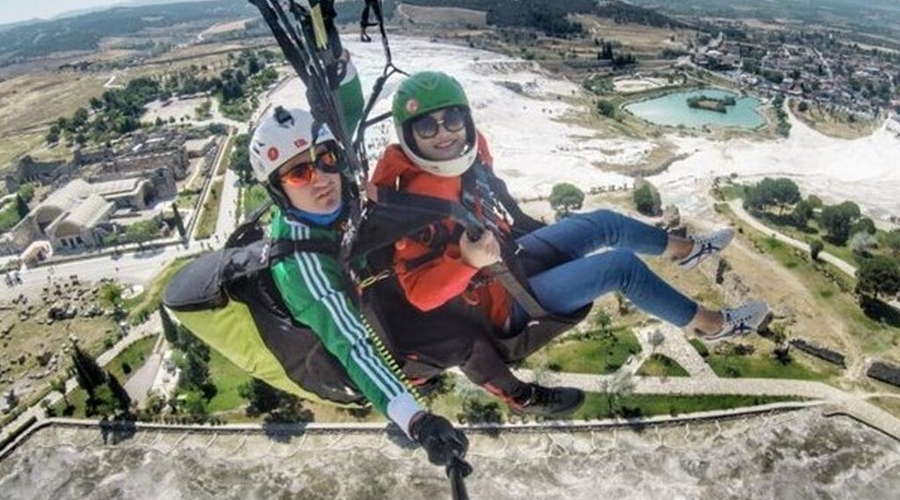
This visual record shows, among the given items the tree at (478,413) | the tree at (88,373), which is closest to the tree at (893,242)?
the tree at (478,413)

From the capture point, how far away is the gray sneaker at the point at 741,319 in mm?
7152

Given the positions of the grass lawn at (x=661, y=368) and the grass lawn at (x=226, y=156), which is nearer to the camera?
the grass lawn at (x=661, y=368)

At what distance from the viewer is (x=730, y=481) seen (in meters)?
26.2

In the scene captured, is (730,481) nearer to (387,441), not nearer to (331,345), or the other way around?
(387,441)

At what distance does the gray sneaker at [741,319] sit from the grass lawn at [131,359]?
1378 inches

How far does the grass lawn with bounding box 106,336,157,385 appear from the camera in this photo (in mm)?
35750

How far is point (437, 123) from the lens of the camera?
5500 mm

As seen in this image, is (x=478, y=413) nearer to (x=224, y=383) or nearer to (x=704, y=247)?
(x=224, y=383)

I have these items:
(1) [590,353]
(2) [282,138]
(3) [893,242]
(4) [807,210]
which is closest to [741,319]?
(2) [282,138]

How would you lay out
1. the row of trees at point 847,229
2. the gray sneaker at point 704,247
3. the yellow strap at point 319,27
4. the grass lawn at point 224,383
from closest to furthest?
1. the yellow strap at point 319,27
2. the gray sneaker at point 704,247
3. the grass lawn at point 224,383
4. the row of trees at point 847,229

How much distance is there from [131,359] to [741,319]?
36849 mm

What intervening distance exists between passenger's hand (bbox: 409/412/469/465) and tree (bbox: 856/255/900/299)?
131 feet

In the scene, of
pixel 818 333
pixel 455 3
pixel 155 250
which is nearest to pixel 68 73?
pixel 455 3

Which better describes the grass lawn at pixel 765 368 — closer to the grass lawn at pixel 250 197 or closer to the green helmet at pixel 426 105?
the green helmet at pixel 426 105
